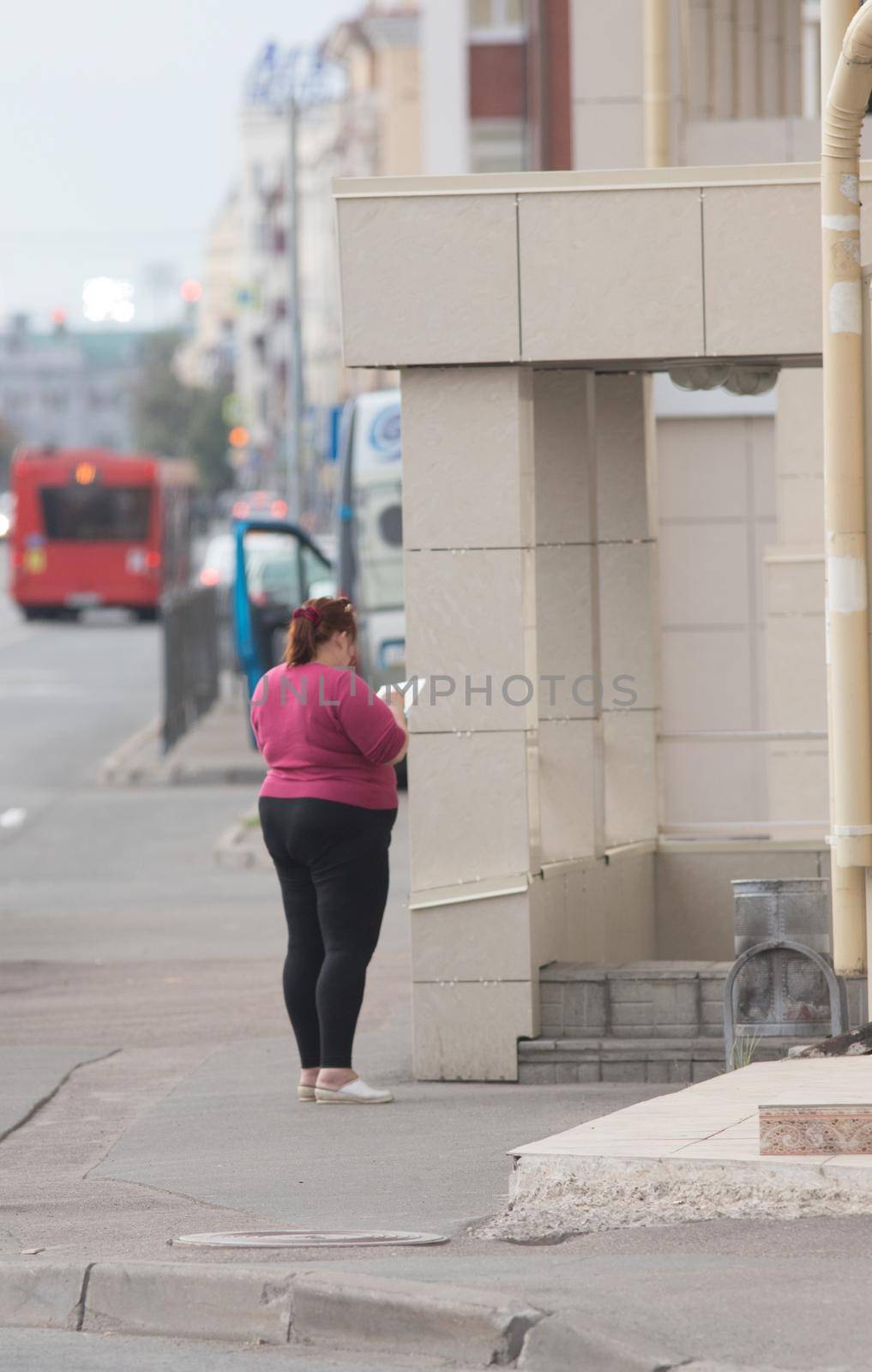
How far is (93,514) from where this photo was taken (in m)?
51.0

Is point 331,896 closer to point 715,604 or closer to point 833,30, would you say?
point 833,30

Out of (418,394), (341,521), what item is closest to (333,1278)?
(418,394)

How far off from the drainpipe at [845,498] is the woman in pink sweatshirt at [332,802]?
1460mm

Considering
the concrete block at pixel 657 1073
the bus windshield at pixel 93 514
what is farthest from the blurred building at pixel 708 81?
the bus windshield at pixel 93 514

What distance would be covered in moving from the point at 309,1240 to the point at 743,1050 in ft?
8.08

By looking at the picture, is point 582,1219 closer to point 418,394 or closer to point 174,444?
point 418,394

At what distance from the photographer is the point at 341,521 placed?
863 inches

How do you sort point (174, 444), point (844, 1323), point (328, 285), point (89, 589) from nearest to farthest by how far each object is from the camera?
point (844, 1323) < point (89, 589) < point (328, 285) < point (174, 444)

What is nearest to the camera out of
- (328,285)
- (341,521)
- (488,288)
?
(488,288)

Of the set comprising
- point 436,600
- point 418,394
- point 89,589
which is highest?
point 418,394

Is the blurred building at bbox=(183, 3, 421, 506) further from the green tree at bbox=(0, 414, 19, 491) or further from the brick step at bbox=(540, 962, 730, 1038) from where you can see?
the green tree at bbox=(0, 414, 19, 491)

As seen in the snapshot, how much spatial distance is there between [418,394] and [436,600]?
2.30 feet

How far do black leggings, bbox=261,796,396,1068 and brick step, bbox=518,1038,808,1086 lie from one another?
651 mm

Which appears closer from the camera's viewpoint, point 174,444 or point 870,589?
point 870,589
